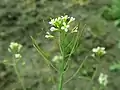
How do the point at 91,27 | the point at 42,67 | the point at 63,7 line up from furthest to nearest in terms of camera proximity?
1. the point at 63,7
2. the point at 91,27
3. the point at 42,67

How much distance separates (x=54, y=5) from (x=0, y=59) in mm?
897

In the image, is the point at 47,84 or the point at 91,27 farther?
the point at 91,27

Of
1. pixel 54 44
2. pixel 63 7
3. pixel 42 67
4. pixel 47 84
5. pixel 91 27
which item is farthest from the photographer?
pixel 63 7

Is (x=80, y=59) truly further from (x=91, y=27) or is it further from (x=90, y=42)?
(x=91, y=27)

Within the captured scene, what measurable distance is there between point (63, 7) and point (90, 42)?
552 millimetres

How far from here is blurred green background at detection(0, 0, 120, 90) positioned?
2596mm

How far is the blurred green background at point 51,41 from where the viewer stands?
2596 mm

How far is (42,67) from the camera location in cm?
272

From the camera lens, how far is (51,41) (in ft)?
9.77

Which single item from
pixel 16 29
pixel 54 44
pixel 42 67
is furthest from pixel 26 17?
pixel 42 67

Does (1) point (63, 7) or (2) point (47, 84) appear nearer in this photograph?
(2) point (47, 84)

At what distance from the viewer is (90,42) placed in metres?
2.98

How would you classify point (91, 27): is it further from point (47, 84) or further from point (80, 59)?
point (47, 84)

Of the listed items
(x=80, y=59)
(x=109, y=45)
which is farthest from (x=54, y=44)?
(x=109, y=45)
